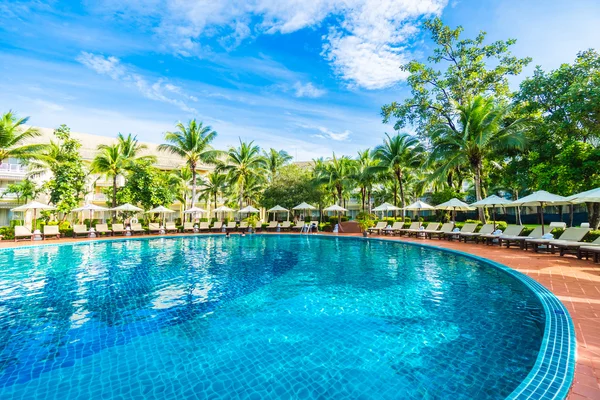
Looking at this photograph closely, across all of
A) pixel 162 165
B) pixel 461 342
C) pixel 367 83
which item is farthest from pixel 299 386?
pixel 162 165

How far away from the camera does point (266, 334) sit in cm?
482

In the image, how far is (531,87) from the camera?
15234mm

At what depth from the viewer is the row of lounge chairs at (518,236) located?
9.52 metres

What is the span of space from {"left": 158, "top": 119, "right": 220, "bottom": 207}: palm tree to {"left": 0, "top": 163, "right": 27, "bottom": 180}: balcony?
13.9 metres

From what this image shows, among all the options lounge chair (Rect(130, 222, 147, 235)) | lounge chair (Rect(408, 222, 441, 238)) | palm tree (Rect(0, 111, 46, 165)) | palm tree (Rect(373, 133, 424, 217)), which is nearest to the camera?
palm tree (Rect(0, 111, 46, 165))

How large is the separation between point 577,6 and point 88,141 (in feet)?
157

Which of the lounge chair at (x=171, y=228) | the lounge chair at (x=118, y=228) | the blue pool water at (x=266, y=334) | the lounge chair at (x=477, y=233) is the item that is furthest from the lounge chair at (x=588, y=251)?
the lounge chair at (x=118, y=228)

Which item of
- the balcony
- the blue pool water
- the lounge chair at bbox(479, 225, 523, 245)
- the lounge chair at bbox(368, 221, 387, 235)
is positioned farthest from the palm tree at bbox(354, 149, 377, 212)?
the balcony

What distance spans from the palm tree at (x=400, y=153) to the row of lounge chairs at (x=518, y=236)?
16.8 feet

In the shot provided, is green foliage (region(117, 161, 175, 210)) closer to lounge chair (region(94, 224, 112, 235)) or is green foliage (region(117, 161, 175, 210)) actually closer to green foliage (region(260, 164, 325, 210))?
lounge chair (region(94, 224, 112, 235))

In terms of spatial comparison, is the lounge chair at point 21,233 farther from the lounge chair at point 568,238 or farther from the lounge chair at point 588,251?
the lounge chair at point 588,251

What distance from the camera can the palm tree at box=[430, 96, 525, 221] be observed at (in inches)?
610

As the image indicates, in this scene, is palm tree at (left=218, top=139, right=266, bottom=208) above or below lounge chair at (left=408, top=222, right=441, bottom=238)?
above

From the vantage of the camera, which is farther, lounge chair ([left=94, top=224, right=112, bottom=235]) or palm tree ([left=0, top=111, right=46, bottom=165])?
lounge chair ([left=94, top=224, right=112, bottom=235])
